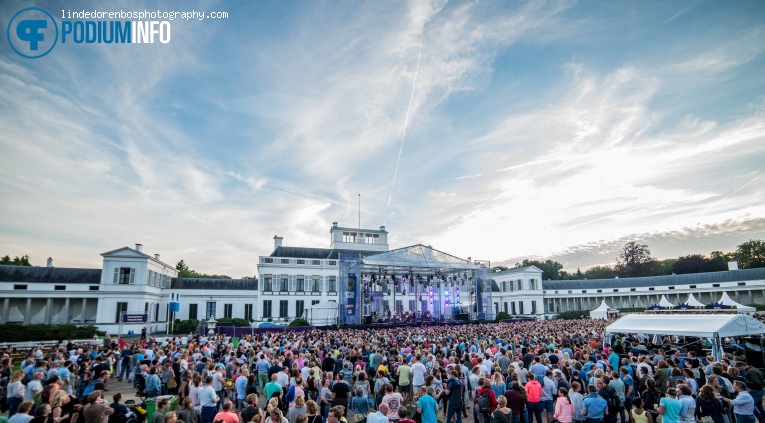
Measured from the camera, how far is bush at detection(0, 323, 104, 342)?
27.4 meters

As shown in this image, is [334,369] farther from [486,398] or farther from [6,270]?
[6,270]

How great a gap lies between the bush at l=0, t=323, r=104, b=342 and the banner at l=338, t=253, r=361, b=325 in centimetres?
1856

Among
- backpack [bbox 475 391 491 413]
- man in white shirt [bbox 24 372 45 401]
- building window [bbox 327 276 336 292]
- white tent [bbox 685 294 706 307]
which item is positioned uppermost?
building window [bbox 327 276 336 292]

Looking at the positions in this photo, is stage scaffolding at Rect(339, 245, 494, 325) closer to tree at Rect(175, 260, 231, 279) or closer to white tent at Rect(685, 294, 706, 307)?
white tent at Rect(685, 294, 706, 307)

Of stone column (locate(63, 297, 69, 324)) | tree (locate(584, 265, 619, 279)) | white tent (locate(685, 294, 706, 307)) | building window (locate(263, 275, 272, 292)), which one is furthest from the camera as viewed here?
tree (locate(584, 265, 619, 279))

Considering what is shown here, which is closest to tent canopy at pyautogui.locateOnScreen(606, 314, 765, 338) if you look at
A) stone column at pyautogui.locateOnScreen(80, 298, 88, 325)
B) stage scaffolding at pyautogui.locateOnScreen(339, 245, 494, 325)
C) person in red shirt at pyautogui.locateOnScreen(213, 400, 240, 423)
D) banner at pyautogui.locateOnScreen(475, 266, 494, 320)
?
person in red shirt at pyautogui.locateOnScreen(213, 400, 240, 423)

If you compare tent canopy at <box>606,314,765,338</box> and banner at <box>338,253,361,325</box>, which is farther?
banner at <box>338,253,361,325</box>

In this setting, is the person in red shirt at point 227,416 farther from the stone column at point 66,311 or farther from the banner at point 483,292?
the stone column at point 66,311

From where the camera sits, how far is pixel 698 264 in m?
68.9

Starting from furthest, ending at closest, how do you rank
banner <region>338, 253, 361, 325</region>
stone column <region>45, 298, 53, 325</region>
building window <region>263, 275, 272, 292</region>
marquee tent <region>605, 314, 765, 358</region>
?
building window <region>263, 275, 272, 292</region> → stone column <region>45, 298, 53, 325</region> → banner <region>338, 253, 361, 325</region> → marquee tent <region>605, 314, 765, 358</region>

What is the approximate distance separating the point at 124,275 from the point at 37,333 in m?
8.91

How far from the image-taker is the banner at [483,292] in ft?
128

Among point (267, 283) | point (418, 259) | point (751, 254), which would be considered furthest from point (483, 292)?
point (751, 254)

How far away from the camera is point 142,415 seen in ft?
26.3
